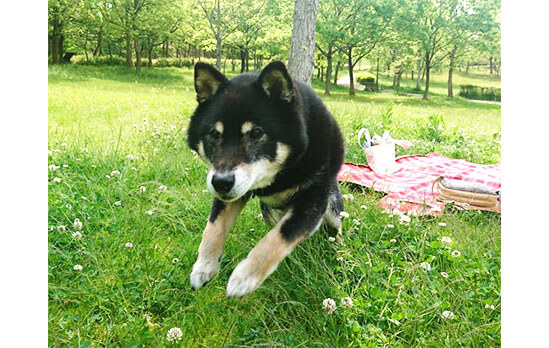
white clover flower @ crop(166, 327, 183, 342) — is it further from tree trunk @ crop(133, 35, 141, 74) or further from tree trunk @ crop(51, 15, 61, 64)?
tree trunk @ crop(133, 35, 141, 74)

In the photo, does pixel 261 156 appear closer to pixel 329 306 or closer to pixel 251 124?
pixel 251 124

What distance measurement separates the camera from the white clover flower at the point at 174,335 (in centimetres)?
190

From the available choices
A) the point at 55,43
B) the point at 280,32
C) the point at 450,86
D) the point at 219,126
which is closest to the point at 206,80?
the point at 219,126

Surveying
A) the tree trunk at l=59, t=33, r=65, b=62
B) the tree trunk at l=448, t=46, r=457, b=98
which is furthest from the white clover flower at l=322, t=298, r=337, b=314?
the tree trunk at l=448, t=46, r=457, b=98

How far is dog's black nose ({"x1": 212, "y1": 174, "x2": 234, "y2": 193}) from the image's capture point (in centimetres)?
198

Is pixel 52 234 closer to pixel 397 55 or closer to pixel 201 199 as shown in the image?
pixel 201 199

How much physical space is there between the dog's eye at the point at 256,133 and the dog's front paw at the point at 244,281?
69cm

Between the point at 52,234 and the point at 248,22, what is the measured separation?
453 inches

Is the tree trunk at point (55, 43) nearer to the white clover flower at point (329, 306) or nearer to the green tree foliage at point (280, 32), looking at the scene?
the green tree foliage at point (280, 32)

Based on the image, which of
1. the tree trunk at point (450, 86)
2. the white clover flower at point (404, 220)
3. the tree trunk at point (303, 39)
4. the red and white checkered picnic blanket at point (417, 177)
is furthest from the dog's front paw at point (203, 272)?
the tree trunk at point (450, 86)

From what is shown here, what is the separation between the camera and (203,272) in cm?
233

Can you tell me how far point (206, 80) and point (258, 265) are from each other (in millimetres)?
1175
